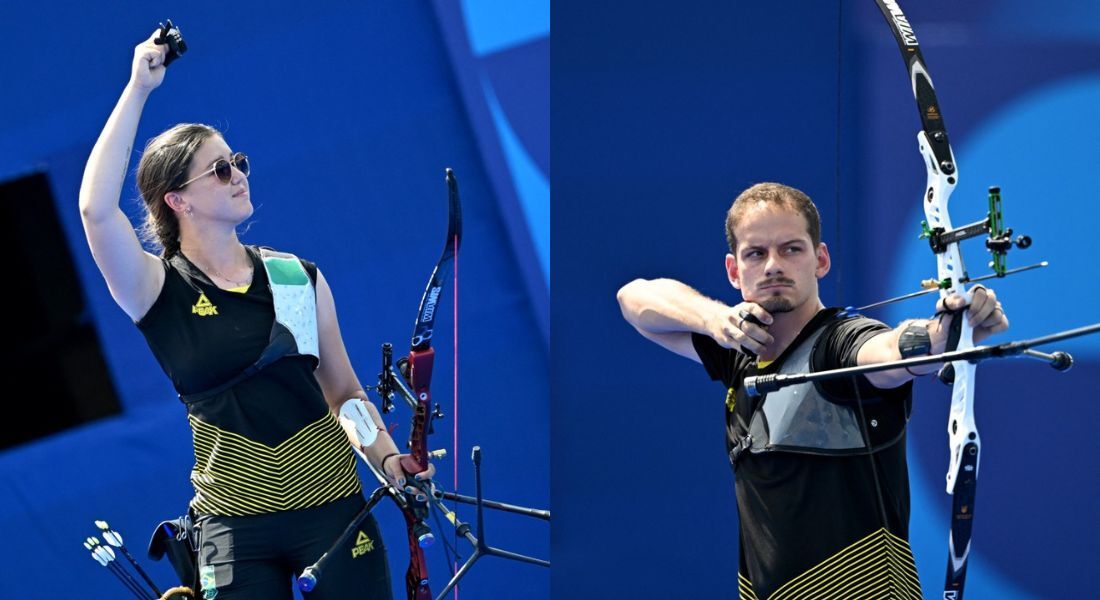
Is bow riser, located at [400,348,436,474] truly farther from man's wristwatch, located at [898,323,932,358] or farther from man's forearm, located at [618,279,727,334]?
man's wristwatch, located at [898,323,932,358]

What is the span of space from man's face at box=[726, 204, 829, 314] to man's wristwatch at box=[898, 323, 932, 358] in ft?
0.96

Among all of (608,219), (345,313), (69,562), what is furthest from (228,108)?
(69,562)

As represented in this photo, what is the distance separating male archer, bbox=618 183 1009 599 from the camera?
7.43ft

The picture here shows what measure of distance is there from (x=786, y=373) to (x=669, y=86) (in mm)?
1533

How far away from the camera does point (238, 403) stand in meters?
2.91

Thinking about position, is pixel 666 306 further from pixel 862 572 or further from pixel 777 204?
pixel 862 572

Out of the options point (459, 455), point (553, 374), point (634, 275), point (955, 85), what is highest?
point (955, 85)

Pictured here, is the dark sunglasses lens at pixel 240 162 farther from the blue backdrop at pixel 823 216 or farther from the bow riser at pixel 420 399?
A: the blue backdrop at pixel 823 216

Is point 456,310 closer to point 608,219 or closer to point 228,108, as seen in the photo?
point 608,219

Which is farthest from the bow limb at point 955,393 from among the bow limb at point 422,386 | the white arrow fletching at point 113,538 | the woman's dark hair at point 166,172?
the white arrow fletching at point 113,538

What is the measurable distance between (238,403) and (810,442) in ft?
4.34

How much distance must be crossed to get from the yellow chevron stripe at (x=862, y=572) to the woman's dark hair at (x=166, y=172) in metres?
1.66

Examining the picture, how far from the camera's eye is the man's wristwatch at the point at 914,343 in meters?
2.11

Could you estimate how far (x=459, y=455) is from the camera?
4.01 metres
